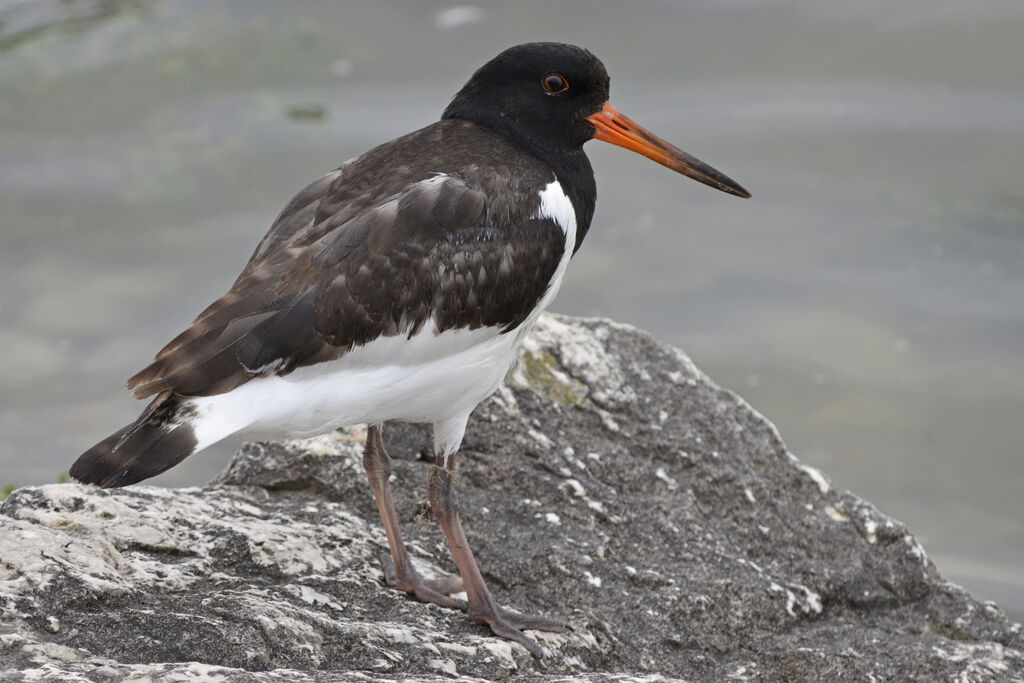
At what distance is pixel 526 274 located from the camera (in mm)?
4453

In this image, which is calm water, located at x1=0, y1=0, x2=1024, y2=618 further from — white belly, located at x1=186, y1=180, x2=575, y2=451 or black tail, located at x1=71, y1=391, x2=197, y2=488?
black tail, located at x1=71, y1=391, x2=197, y2=488

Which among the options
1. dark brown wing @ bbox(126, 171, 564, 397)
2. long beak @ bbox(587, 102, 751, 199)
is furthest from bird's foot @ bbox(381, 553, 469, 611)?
long beak @ bbox(587, 102, 751, 199)

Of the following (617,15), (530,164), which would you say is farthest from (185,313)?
(530,164)

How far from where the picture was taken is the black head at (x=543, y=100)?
4977 millimetres

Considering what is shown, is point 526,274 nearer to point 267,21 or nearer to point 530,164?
point 530,164

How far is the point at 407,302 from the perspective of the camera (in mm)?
4238

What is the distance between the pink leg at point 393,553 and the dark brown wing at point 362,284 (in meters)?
0.77

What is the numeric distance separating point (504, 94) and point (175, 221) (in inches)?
254

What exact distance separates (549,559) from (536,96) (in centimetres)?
179

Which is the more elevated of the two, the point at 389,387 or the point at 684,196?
the point at 684,196

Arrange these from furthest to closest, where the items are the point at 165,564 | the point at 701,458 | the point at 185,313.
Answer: the point at 185,313, the point at 701,458, the point at 165,564

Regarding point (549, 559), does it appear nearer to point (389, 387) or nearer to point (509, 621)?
point (509, 621)

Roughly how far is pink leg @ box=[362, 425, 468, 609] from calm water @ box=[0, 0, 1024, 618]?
4.27 meters

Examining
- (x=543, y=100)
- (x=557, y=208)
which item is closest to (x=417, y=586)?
(x=557, y=208)
